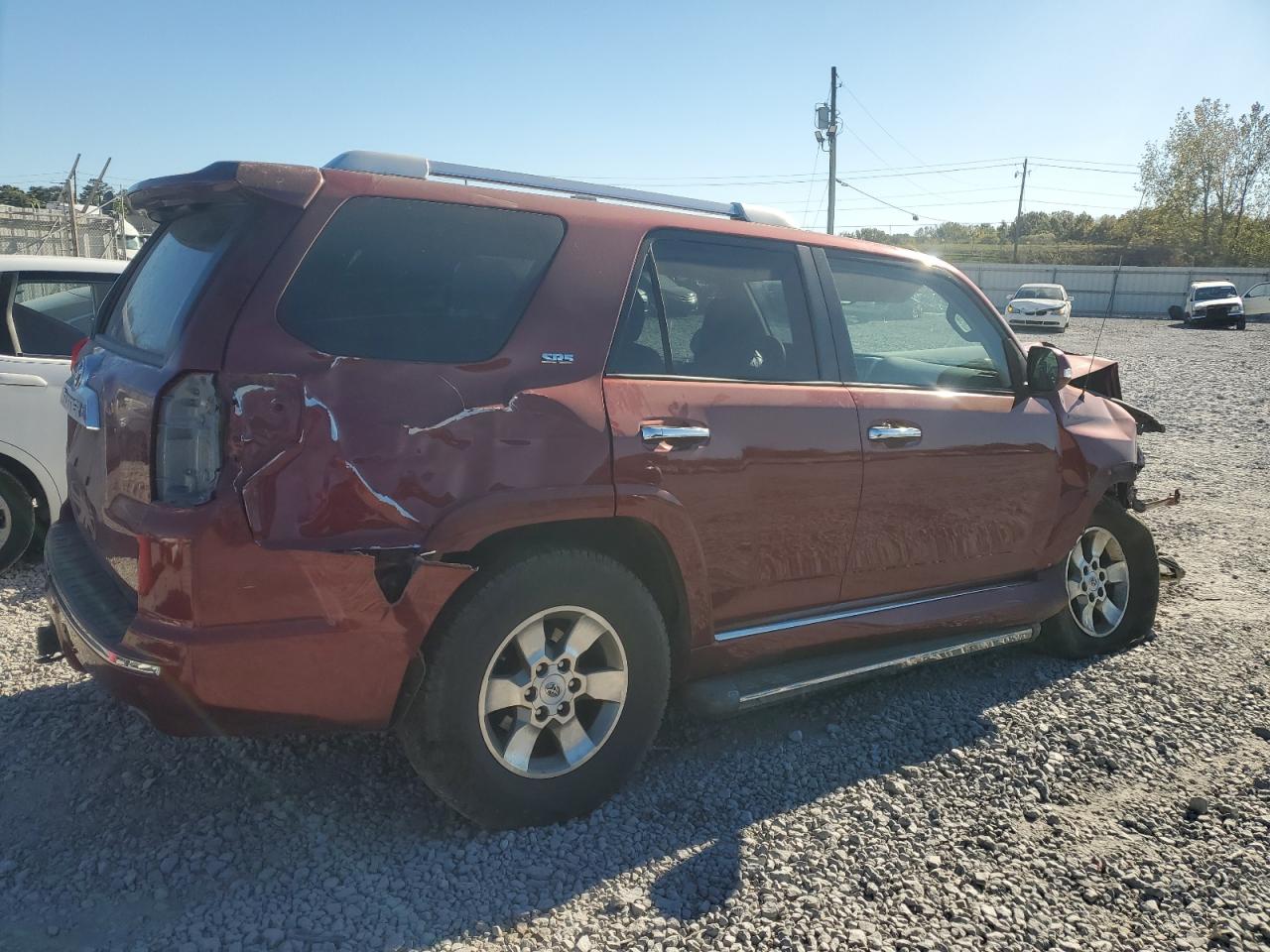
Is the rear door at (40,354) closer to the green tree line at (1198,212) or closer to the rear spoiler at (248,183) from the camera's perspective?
the rear spoiler at (248,183)

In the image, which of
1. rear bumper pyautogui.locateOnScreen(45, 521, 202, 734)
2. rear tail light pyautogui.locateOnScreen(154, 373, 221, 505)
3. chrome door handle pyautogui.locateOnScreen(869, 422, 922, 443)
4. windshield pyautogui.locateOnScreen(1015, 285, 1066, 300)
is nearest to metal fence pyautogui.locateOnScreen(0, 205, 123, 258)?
rear bumper pyautogui.locateOnScreen(45, 521, 202, 734)

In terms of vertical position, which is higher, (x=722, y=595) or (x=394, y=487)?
(x=394, y=487)

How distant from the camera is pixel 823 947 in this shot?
2.54m

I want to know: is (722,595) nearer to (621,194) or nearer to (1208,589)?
(621,194)

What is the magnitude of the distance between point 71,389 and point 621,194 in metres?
1.91

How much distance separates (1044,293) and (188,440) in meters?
36.9

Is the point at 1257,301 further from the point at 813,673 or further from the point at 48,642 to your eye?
the point at 48,642

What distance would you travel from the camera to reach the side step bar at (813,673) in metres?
3.25

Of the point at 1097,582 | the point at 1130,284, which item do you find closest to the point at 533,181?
the point at 1097,582

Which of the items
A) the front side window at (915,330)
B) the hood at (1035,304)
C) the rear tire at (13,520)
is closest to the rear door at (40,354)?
the rear tire at (13,520)

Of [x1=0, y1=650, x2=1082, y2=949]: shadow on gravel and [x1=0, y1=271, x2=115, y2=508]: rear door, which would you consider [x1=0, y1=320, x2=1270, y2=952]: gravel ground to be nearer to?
[x1=0, y1=650, x2=1082, y2=949]: shadow on gravel

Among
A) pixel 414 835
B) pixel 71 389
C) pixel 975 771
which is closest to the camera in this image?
pixel 414 835

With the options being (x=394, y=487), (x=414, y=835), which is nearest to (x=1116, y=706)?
(x=414, y=835)

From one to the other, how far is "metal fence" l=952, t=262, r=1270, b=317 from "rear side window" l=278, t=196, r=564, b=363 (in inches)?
1886
